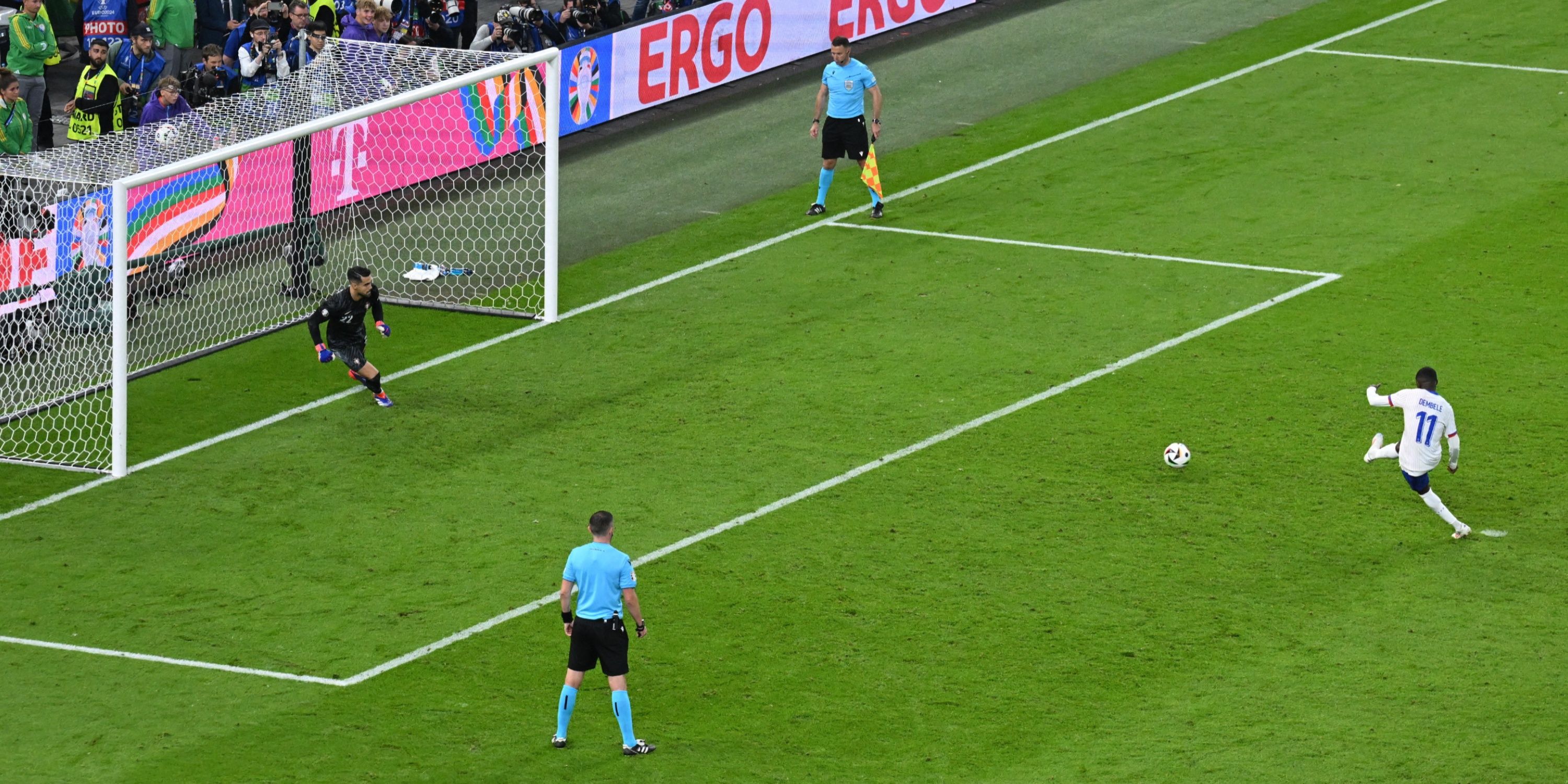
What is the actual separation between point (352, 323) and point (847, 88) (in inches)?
302

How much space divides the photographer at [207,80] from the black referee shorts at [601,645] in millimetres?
12267

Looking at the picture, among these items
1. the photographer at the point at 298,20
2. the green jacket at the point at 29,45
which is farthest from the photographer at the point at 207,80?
the green jacket at the point at 29,45

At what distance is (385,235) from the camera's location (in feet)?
78.2

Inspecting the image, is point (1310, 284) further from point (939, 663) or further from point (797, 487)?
point (939, 663)

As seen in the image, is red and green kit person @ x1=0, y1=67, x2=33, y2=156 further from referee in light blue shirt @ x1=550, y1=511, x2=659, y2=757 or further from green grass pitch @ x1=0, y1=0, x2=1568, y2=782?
referee in light blue shirt @ x1=550, y1=511, x2=659, y2=757

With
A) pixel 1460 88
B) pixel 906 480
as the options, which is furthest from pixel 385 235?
pixel 1460 88

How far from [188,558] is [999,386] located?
800 centimetres

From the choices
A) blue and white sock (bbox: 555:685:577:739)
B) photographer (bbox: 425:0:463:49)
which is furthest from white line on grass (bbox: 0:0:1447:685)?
photographer (bbox: 425:0:463:49)

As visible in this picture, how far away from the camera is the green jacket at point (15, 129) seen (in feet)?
69.5

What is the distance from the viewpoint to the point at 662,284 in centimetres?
2388

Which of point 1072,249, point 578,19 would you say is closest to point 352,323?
point 1072,249

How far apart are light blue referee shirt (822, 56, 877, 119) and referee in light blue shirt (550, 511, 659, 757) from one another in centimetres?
1258

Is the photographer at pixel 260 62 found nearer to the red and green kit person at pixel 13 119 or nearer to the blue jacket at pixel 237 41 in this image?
the blue jacket at pixel 237 41

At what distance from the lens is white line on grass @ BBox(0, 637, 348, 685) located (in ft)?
48.8
